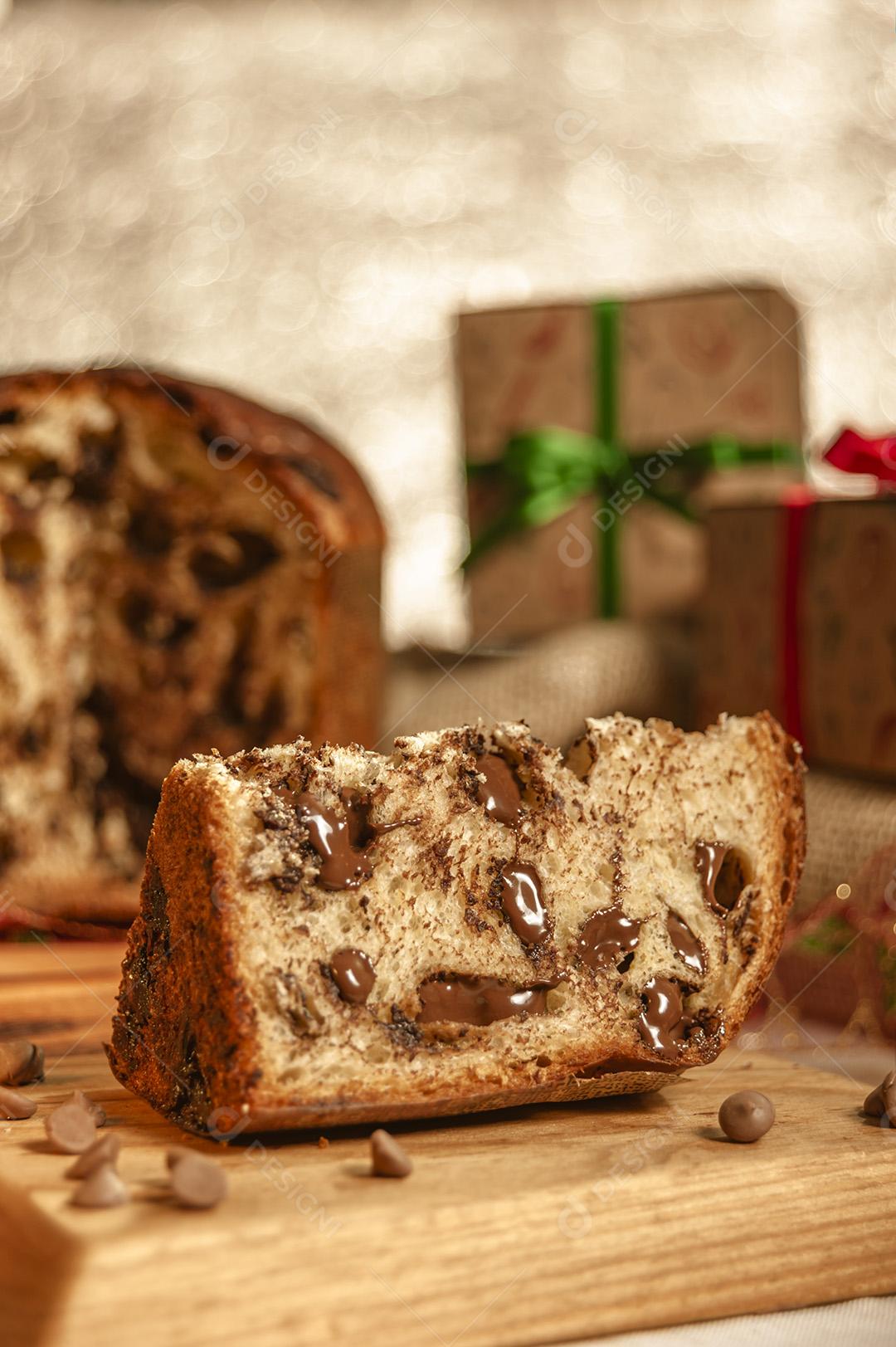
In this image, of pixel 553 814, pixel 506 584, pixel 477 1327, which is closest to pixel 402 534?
pixel 506 584

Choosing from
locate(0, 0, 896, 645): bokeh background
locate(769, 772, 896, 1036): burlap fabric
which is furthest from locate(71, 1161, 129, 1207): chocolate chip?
locate(0, 0, 896, 645): bokeh background

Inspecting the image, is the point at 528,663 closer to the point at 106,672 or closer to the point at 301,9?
the point at 106,672

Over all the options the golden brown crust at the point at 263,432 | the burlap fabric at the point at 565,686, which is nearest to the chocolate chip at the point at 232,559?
the golden brown crust at the point at 263,432

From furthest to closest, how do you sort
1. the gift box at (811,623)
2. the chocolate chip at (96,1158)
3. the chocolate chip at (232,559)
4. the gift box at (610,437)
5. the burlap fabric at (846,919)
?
1. the gift box at (610,437)
2. the chocolate chip at (232,559)
3. the gift box at (811,623)
4. the burlap fabric at (846,919)
5. the chocolate chip at (96,1158)

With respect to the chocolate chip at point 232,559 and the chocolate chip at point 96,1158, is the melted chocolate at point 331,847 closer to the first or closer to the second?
the chocolate chip at point 96,1158

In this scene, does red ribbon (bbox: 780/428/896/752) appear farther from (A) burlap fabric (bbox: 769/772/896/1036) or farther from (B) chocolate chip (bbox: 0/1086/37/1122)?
(B) chocolate chip (bbox: 0/1086/37/1122)
